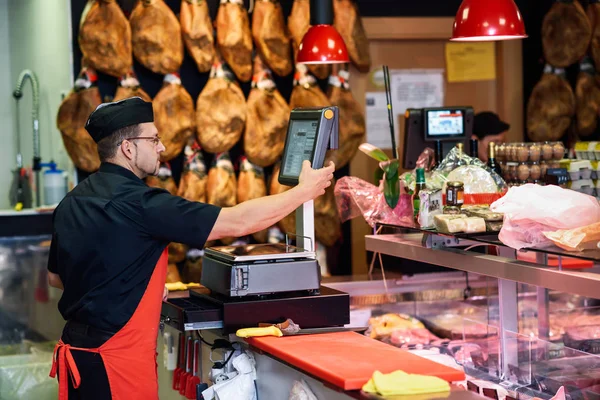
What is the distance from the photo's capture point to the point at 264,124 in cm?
585

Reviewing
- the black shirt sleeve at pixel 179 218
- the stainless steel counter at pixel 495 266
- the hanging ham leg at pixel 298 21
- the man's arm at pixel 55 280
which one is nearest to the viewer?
the stainless steel counter at pixel 495 266

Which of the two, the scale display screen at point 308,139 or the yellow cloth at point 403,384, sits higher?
the scale display screen at point 308,139

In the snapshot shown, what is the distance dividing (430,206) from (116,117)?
123cm

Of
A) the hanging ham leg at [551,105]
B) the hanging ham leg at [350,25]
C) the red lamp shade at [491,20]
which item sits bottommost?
the hanging ham leg at [551,105]

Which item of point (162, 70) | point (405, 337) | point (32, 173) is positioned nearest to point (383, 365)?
point (405, 337)

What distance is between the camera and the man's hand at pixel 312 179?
2924 mm

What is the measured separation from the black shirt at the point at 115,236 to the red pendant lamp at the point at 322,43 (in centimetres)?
233

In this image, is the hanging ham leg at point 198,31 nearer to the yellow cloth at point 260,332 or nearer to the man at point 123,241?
the man at point 123,241

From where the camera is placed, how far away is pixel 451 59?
21.8 ft

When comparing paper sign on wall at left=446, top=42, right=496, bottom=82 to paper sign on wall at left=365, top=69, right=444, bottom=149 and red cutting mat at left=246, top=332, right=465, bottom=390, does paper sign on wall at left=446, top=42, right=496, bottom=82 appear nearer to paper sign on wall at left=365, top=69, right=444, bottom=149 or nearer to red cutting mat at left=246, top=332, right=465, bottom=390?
paper sign on wall at left=365, top=69, right=444, bottom=149

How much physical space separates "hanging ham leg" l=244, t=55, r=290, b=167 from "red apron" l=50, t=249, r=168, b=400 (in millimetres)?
2853

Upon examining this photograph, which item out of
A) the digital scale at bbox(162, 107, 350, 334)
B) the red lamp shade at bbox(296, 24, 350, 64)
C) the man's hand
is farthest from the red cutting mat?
the red lamp shade at bbox(296, 24, 350, 64)

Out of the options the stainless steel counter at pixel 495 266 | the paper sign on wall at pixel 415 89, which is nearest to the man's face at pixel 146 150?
the stainless steel counter at pixel 495 266

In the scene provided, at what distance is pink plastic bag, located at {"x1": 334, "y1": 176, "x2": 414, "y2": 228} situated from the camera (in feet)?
12.6
